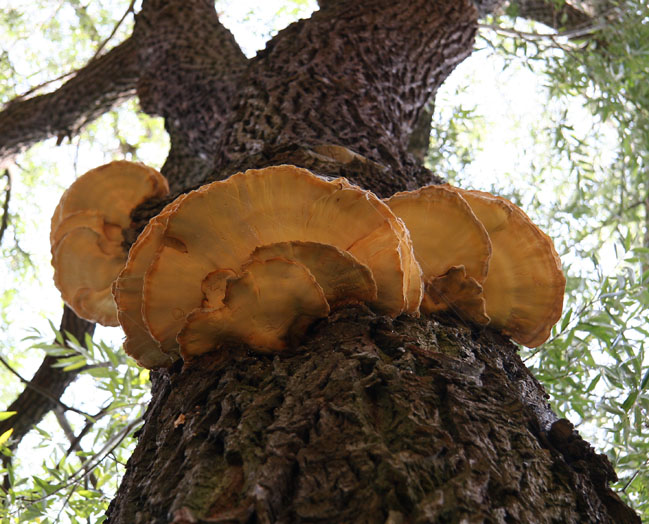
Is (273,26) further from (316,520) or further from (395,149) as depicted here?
(316,520)

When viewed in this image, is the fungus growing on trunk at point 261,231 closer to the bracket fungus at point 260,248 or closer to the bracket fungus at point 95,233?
the bracket fungus at point 260,248

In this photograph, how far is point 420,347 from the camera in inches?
54.1

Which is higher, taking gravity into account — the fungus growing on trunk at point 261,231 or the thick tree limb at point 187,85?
the thick tree limb at point 187,85

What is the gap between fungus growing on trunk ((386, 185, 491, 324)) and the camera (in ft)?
5.10

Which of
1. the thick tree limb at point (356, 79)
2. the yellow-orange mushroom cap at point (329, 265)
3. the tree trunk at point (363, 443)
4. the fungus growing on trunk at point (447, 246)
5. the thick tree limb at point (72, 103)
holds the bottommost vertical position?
the tree trunk at point (363, 443)

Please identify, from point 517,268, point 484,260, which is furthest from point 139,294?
point 517,268

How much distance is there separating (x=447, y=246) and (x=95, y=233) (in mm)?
1353

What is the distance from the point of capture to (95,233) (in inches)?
89.8

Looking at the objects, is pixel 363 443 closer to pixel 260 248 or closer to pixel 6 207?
pixel 260 248

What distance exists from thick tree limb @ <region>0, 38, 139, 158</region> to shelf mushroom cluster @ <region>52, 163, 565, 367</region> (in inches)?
147

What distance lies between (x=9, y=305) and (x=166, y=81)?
4035 millimetres

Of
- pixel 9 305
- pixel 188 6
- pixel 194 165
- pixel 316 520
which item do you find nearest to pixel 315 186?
pixel 316 520

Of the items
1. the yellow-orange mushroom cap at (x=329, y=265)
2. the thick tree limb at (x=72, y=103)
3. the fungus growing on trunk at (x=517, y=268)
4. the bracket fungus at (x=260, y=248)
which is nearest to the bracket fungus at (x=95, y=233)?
the bracket fungus at (x=260, y=248)

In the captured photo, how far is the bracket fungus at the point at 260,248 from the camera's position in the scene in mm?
1344
